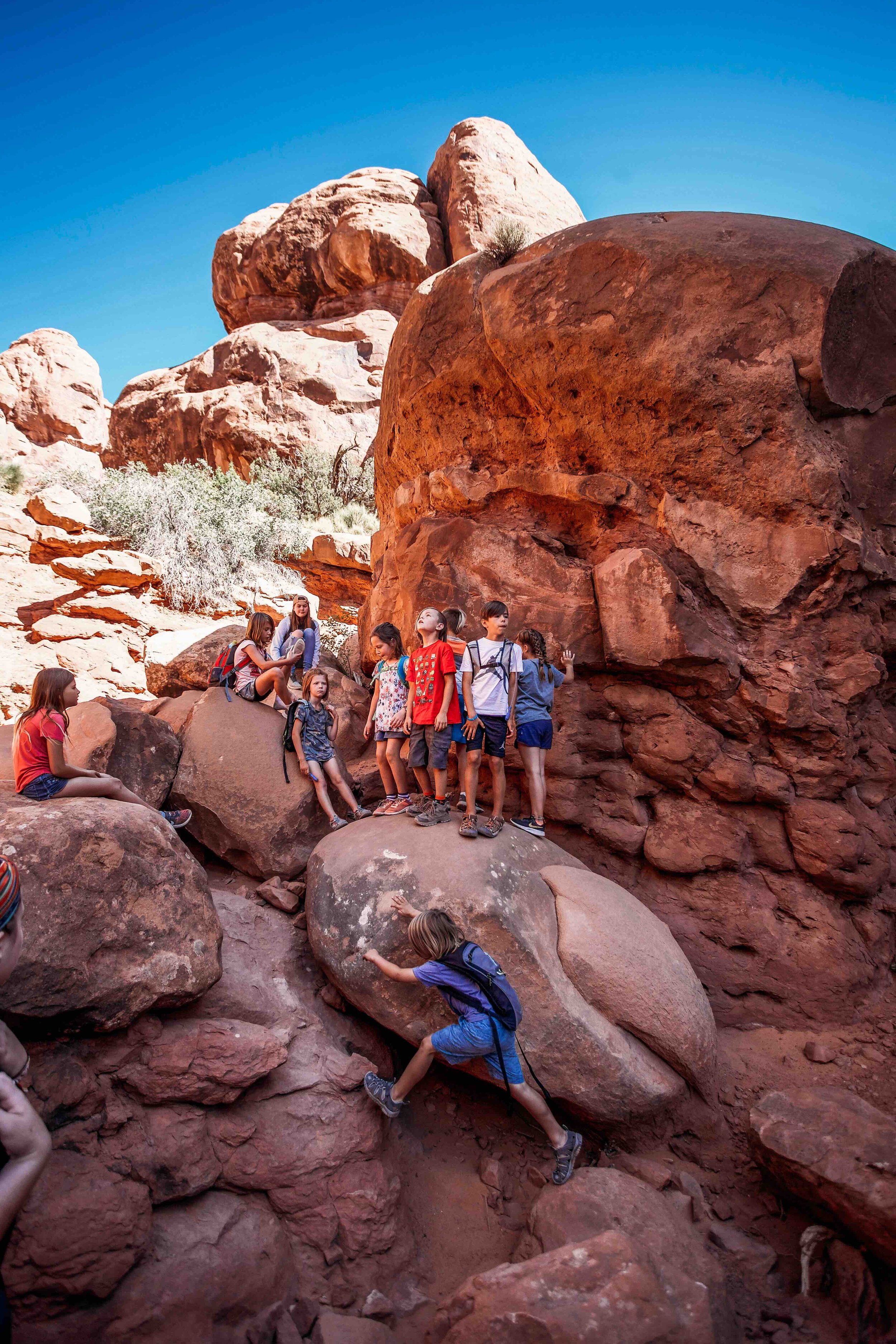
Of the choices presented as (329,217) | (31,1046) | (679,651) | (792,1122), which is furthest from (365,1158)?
(329,217)

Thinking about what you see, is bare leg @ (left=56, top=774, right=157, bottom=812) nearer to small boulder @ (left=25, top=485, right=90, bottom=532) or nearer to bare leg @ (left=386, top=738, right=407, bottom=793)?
bare leg @ (left=386, top=738, right=407, bottom=793)

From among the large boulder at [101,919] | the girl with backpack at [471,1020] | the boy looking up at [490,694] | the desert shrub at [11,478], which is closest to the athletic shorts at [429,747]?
the boy looking up at [490,694]

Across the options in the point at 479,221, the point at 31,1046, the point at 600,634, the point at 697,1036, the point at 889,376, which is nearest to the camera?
the point at 31,1046

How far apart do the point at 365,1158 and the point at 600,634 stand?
371cm

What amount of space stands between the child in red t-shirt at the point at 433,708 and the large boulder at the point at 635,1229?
2.16 meters

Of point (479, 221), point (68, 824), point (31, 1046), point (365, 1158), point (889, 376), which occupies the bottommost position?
point (365, 1158)

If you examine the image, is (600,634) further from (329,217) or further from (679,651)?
(329,217)

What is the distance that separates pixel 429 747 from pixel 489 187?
15556 mm

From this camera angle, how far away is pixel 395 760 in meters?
5.16

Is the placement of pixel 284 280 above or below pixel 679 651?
above

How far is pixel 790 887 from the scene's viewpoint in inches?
186

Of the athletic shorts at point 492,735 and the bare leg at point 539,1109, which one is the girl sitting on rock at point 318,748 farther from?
the bare leg at point 539,1109

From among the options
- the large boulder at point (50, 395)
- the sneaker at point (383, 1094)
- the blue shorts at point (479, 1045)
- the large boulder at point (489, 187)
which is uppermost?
the large boulder at point (489, 187)

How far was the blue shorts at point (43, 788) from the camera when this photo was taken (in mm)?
3771
